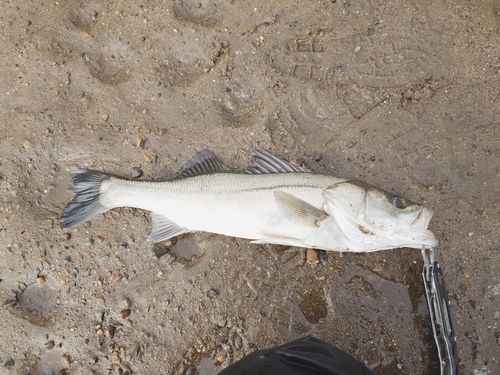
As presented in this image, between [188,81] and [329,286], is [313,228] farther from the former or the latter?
[188,81]

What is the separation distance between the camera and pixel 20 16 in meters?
3.64

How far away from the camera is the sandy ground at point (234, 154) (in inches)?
130

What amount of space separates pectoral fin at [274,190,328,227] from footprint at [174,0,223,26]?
220cm

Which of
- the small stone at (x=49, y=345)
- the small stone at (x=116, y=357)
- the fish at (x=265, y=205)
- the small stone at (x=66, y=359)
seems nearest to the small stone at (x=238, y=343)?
the fish at (x=265, y=205)

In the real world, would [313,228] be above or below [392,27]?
below

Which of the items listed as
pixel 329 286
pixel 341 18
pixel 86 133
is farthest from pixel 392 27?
pixel 86 133

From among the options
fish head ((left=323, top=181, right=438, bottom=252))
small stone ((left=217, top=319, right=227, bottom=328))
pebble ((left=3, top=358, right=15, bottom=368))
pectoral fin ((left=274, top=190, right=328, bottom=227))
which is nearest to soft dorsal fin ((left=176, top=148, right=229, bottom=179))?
pectoral fin ((left=274, top=190, right=328, bottom=227))

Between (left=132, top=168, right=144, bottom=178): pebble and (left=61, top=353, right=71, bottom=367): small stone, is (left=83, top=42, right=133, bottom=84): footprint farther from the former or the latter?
(left=61, top=353, right=71, bottom=367): small stone

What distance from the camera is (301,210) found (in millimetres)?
2979

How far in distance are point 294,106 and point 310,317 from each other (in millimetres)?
2251

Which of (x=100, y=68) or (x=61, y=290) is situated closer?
(x=61, y=290)

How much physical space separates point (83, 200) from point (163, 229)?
89 centimetres

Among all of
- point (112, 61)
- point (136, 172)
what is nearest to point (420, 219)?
point (136, 172)

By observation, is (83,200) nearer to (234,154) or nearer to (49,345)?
(49,345)
